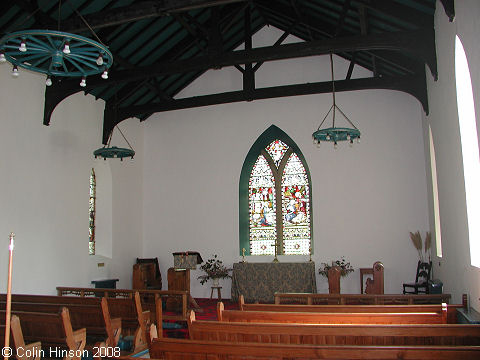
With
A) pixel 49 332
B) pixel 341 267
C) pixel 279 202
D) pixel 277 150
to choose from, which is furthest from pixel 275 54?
pixel 49 332

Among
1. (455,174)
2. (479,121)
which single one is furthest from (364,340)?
(455,174)

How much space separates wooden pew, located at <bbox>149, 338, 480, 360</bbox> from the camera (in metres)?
2.63

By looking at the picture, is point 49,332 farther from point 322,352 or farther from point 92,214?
point 92,214

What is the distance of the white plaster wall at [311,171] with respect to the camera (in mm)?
9664

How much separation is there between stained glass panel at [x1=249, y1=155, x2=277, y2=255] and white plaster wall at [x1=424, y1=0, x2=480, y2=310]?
426cm

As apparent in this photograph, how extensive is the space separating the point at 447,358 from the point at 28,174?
23.1 ft

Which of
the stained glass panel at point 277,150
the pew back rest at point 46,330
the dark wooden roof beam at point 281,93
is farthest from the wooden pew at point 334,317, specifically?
the stained glass panel at point 277,150

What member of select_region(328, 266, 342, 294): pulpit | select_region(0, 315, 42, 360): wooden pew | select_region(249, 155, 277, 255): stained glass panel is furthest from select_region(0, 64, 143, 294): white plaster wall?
select_region(328, 266, 342, 294): pulpit

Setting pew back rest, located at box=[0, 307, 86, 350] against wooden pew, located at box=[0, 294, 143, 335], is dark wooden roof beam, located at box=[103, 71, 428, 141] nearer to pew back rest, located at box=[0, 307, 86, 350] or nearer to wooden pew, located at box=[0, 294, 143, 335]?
wooden pew, located at box=[0, 294, 143, 335]

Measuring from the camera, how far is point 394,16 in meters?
6.70

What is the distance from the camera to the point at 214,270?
402 inches

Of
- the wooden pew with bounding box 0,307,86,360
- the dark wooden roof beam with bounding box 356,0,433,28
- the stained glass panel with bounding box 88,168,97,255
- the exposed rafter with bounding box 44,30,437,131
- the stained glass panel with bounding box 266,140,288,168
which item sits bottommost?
the wooden pew with bounding box 0,307,86,360

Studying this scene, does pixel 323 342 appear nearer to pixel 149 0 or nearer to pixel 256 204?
pixel 149 0

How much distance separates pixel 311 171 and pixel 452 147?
15.6 ft
